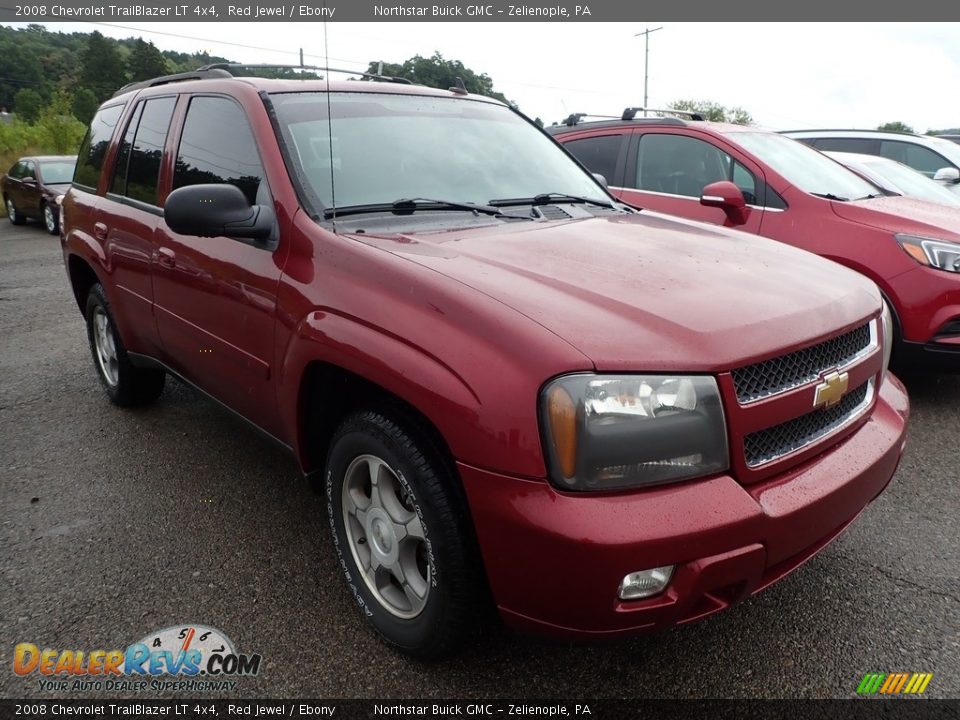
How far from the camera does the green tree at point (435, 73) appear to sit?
3.87 metres

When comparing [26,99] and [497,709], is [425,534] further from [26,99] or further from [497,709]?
[26,99]

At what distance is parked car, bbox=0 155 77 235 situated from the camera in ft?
44.0

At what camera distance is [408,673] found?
2.13 m

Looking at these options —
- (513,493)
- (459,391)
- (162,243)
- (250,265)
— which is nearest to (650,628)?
(513,493)

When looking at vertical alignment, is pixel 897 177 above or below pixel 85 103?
below

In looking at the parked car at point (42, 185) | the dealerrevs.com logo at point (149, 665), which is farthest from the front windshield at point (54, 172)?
the dealerrevs.com logo at point (149, 665)

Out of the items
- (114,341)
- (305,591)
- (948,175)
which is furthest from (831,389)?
(948,175)

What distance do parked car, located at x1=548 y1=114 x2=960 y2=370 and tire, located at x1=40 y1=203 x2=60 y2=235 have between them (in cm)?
1132

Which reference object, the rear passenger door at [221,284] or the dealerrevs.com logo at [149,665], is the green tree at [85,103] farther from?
the dealerrevs.com logo at [149,665]

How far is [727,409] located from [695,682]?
0.91 metres

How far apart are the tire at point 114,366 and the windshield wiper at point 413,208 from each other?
2130 mm

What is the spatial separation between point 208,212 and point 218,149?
719mm

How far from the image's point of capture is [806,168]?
515 centimetres

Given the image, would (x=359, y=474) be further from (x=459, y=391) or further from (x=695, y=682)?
(x=695, y=682)
